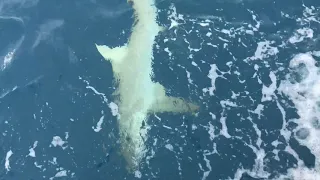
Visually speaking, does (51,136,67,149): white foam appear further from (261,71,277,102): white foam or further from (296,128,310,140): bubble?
(296,128,310,140): bubble

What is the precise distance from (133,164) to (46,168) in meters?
6.26

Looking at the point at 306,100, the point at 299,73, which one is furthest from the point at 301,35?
the point at 306,100

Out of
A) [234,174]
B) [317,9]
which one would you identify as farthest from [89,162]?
[317,9]

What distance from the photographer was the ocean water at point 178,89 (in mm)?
35094

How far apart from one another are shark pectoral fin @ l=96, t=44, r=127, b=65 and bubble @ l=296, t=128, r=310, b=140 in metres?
15.2

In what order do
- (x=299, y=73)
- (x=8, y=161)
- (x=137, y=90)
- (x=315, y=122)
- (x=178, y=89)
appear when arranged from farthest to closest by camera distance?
(x=137, y=90)
(x=178, y=89)
(x=299, y=73)
(x=8, y=161)
(x=315, y=122)

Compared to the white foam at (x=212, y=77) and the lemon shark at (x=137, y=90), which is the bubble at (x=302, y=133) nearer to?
the white foam at (x=212, y=77)

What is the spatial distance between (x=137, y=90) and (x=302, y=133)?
12782 millimetres

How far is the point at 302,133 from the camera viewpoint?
117 ft

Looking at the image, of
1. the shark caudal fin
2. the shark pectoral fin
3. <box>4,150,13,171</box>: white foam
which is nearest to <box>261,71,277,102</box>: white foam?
the shark caudal fin

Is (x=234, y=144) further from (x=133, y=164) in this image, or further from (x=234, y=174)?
(x=133, y=164)

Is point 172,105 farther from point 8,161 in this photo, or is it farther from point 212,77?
point 8,161

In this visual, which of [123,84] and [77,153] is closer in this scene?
[77,153]

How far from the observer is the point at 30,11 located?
45312 mm
